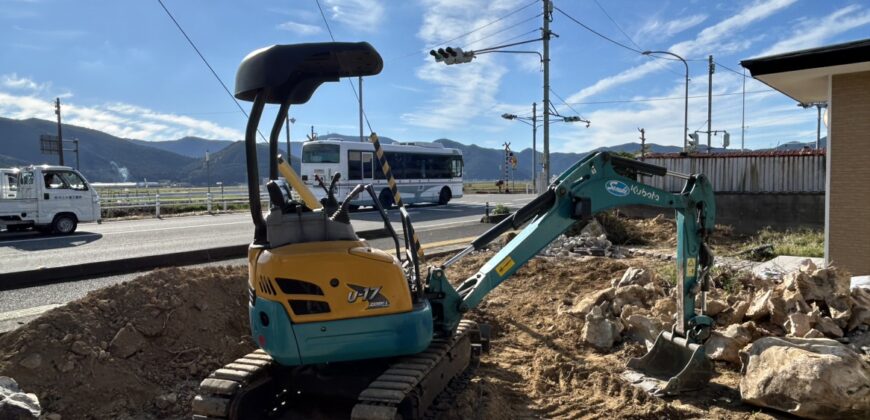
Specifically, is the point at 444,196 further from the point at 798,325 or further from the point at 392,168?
the point at 798,325

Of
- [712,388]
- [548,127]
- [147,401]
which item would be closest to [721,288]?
[712,388]

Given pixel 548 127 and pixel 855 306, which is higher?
pixel 548 127

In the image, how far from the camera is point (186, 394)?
15.9 feet

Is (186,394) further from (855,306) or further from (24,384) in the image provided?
(855,306)

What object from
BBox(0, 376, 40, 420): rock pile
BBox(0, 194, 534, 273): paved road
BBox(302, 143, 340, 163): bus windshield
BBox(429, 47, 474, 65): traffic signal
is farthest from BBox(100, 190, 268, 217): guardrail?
BBox(0, 376, 40, 420): rock pile

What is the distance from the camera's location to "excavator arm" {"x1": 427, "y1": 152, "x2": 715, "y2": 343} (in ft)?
16.6

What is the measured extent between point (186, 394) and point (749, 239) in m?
13.4

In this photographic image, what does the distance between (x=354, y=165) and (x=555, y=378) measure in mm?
21278

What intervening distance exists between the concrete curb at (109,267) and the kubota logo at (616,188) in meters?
7.17

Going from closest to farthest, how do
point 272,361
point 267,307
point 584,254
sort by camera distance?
point 267,307 → point 272,361 → point 584,254

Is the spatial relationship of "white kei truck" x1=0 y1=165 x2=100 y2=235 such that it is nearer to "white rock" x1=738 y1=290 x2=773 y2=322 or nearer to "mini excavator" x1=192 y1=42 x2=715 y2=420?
"mini excavator" x1=192 y1=42 x2=715 y2=420

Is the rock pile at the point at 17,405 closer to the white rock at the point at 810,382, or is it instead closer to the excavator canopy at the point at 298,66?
the excavator canopy at the point at 298,66

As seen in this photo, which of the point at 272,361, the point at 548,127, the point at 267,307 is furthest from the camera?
the point at 548,127

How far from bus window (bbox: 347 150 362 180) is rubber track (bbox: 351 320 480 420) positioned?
2174 cm
